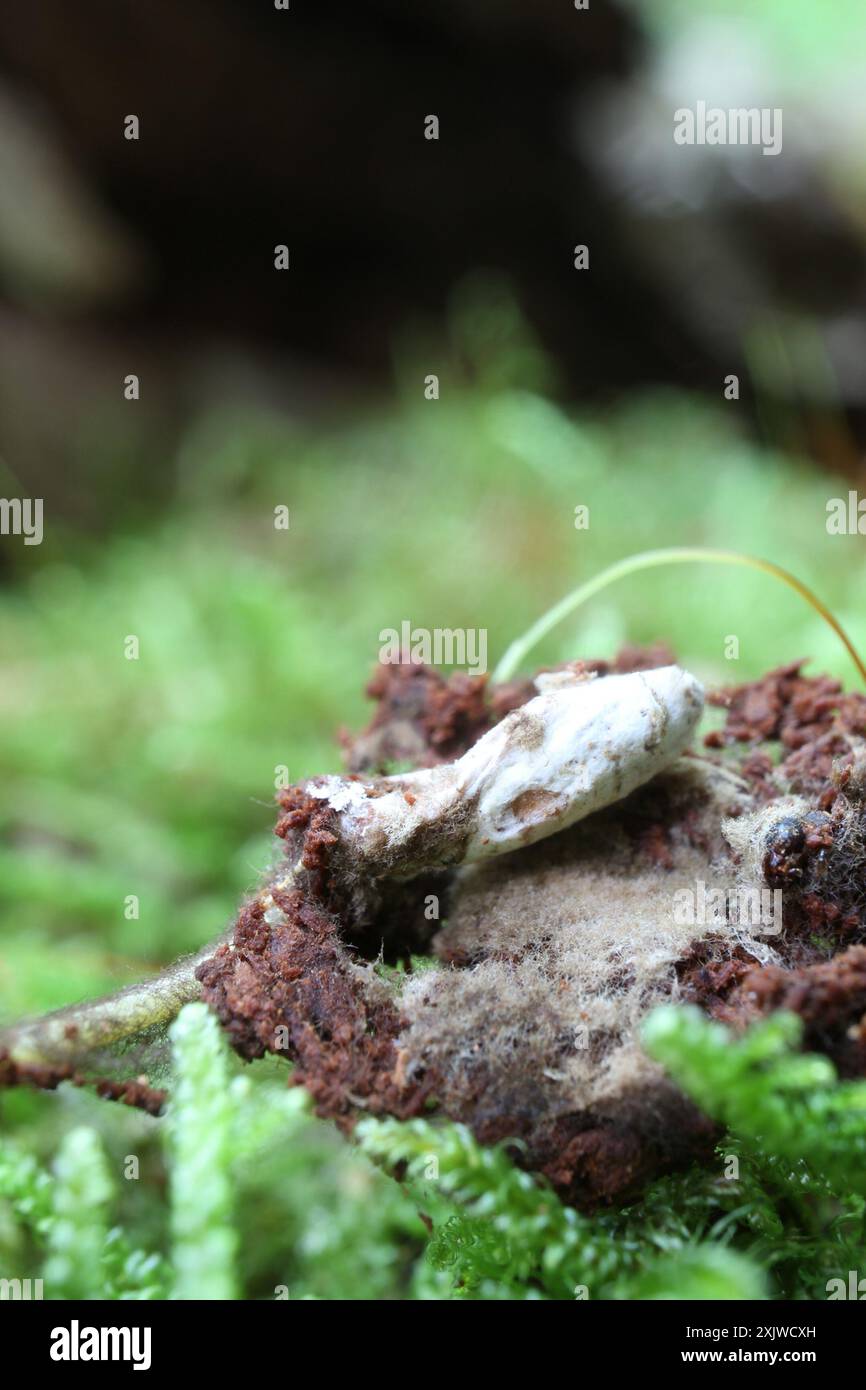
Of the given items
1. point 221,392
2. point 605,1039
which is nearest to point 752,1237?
point 605,1039

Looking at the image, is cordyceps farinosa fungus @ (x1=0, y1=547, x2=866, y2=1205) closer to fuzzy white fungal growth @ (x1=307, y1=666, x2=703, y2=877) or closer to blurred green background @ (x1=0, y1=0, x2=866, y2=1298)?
fuzzy white fungal growth @ (x1=307, y1=666, x2=703, y2=877)

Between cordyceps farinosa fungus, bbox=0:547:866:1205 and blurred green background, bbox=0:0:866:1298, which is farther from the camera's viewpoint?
blurred green background, bbox=0:0:866:1298

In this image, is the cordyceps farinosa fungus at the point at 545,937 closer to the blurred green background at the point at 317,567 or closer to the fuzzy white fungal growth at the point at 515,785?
the fuzzy white fungal growth at the point at 515,785

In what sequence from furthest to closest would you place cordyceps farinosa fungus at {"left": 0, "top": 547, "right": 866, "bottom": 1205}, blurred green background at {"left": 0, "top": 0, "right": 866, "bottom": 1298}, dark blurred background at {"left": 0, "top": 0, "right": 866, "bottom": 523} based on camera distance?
dark blurred background at {"left": 0, "top": 0, "right": 866, "bottom": 523} < blurred green background at {"left": 0, "top": 0, "right": 866, "bottom": 1298} < cordyceps farinosa fungus at {"left": 0, "top": 547, "right": 866, "bottom": 1205}

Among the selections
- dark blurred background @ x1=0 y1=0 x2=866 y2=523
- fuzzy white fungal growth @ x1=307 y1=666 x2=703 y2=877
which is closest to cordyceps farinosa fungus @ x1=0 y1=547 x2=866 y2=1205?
fuzzy white fungal growth @ x1=307 y1=666 x2=703 y2=877

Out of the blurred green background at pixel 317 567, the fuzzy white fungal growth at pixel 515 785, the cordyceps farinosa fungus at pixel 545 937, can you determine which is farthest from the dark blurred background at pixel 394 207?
the fuzzy white fungal growth at pixel 515 785

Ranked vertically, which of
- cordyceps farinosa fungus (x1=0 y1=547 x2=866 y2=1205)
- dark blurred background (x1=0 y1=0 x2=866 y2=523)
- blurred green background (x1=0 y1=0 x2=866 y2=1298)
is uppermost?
dark blurred background (x1=0 y1=0 x2=866 y2=523)

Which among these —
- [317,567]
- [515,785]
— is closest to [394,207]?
[317,567]

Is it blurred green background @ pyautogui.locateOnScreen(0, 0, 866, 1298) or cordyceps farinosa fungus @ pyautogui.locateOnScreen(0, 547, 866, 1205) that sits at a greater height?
blurred green background @ pyautogui.locateOnScreen(0, 0, 866, 1298)
